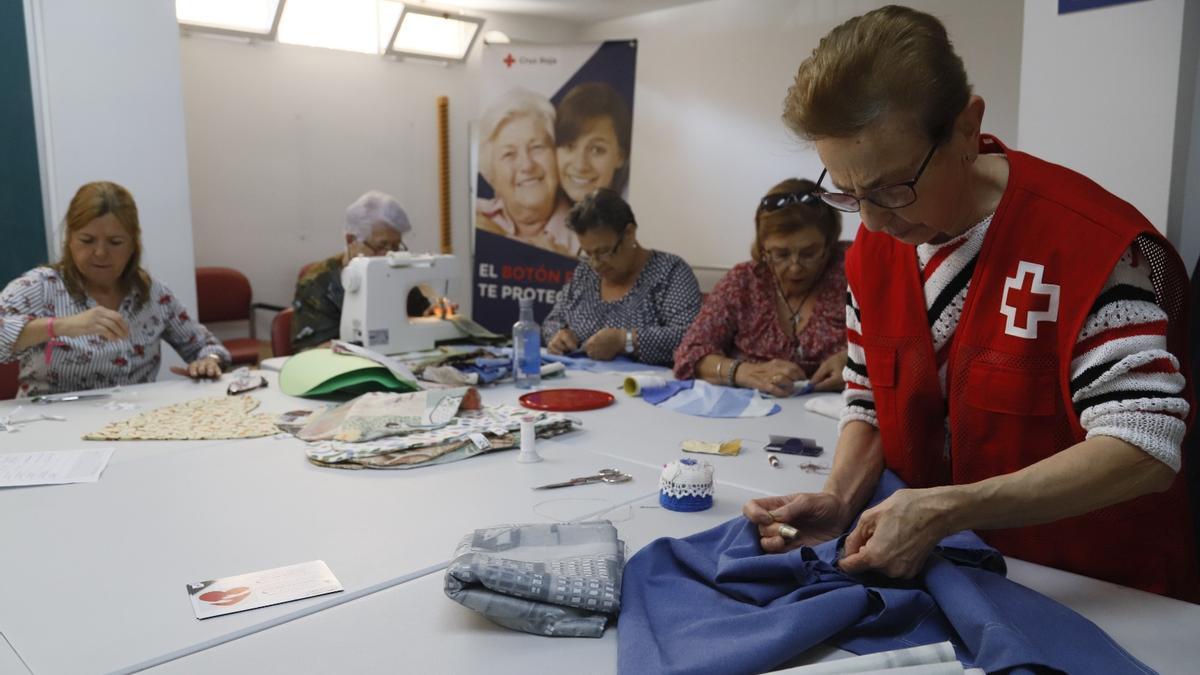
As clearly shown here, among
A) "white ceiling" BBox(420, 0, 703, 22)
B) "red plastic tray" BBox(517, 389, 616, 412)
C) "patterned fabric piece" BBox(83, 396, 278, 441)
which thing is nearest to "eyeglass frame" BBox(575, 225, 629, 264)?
"red plastic tray" BBox(517, 389, 616, 412)

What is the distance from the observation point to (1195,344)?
70.5 inches

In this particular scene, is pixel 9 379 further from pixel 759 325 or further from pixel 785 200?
pixel 785 200

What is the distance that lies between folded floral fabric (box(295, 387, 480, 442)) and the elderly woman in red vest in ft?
3.52

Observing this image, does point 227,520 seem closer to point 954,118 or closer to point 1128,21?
point 954,118

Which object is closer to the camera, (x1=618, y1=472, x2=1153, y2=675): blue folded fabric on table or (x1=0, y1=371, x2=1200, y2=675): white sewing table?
(x1=618, y1=472, x2=1153, y2=675): blue folded fabric on table

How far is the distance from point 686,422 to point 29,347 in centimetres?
201

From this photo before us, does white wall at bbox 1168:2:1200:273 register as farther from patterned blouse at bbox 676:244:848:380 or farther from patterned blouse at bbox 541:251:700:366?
patterned blouse at bbox 541:251:700:366

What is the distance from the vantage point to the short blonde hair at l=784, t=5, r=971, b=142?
1157 millimetres

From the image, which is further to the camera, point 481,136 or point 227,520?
point 481,136

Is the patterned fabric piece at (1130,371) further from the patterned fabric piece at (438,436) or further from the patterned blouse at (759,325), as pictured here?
the patterned blouse at (759,325)

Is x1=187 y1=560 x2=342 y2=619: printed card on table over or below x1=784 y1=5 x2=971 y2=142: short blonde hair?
below

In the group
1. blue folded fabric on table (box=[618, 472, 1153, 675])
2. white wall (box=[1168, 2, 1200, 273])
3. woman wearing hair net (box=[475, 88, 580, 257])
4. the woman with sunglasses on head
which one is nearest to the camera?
blue folded fabric on table (box=[618, 472, 1153, 675])

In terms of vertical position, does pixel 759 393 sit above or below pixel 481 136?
below

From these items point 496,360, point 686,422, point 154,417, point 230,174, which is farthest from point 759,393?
point 230,174
